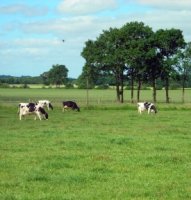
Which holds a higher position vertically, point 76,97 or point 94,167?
point 94,167

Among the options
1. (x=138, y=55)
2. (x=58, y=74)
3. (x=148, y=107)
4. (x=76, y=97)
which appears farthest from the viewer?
(x=58, y=74)

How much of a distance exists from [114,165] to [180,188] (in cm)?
343

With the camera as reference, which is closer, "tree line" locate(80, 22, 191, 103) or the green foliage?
"tree line" locate(80, 22, 191, 103)

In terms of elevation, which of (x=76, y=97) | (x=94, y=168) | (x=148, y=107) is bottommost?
(x=76, y=97)

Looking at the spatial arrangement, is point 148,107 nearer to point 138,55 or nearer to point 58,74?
point 138,55

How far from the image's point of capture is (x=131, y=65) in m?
76.9

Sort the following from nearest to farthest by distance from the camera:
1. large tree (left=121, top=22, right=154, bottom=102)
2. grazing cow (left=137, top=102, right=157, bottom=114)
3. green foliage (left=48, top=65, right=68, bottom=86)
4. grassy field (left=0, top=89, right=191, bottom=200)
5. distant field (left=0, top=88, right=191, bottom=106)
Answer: grassy field (left=0, top=89, right=191, bottom=200), grazing cow (left=137, top=102, right=157, bottom=114), distant field (left=0, top=88, right=191, bottom=106), large tree (left=121, top=22, right=154, bottom=102), green foliage (left=48, top=65, right=68, bottom=86)

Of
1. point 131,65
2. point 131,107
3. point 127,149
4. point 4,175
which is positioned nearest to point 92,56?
point 131,65

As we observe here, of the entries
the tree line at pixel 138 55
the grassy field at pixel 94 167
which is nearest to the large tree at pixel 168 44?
the tree line at pixel 138 55

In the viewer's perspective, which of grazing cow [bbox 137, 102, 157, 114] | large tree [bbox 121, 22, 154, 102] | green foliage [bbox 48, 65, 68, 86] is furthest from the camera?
green foliage [bbox 48, 65, 68, 86]

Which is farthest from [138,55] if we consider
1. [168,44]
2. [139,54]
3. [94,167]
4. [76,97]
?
[94,167]

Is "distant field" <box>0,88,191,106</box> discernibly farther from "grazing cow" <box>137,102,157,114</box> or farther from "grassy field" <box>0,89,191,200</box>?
"grassy field" <box>0,89,191,200</box>

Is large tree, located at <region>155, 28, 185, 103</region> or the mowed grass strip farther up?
large tree, located at <region>155, 28, 185, 103</region>

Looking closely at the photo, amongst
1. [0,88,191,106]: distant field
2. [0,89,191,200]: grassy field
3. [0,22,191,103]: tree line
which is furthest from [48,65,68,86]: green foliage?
[0,89,191,200]: grassy field
